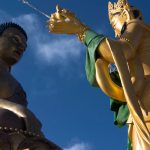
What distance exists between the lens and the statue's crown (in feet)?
17.5

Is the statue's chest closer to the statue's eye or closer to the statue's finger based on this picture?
the statue's eye

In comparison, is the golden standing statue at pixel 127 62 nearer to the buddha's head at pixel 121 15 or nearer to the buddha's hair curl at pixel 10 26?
the buddha's head at pixel 121 15

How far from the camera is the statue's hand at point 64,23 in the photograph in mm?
4359

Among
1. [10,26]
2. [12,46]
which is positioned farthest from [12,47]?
[10,26]

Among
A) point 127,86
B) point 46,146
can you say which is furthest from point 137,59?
point 46,146

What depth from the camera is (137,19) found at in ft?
16.3

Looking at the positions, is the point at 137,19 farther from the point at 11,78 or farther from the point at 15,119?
the point at 15,119

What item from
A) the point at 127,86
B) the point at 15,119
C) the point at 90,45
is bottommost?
the point at 15,119

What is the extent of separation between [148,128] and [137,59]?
765 millimetres

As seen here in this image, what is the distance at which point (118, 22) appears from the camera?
521 centimetres

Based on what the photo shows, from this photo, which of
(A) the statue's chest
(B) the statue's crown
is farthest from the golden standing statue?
(A) the statue's chest

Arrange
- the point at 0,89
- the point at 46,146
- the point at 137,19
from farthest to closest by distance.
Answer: the point at 137,19 < the point at 0,89 < the point at 46,146

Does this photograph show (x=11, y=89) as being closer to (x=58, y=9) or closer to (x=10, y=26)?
(x=10, y=26)

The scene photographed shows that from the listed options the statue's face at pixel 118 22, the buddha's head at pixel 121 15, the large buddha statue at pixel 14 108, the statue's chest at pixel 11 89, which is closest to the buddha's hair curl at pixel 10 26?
the large buddha statue at pixel 14 108
